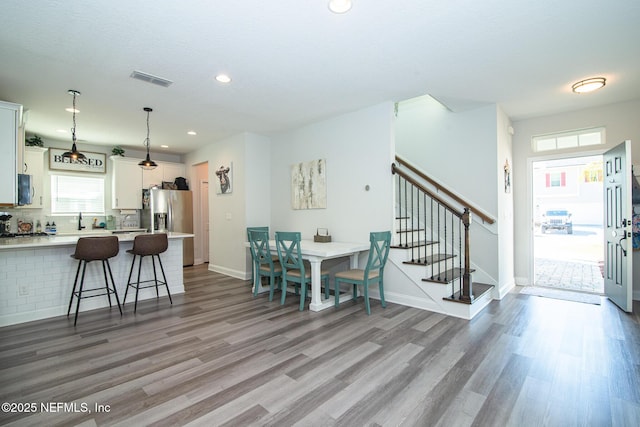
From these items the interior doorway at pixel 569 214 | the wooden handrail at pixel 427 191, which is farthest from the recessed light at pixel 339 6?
the interior doorway at pixel 569 214

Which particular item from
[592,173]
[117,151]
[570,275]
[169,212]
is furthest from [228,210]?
[592,173]

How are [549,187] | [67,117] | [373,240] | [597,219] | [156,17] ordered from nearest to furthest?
[156,17]
[373,240]
[67,117]
[597,219]
[549,187]

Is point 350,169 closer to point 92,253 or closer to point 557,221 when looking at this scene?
point 92,253

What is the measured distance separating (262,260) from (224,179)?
2316 millimetres

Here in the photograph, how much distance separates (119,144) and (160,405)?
6270 millimetres

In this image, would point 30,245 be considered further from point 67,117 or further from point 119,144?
point 119,144

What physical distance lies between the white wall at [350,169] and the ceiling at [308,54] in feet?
1.07

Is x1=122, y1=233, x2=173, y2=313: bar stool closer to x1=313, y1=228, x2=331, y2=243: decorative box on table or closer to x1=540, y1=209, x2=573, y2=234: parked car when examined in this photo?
x1=313, y1=228, x2=331, y2=243: decorative box on table

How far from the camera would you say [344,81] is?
3.42 meters

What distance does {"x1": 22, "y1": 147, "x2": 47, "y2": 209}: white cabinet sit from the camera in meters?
5.41

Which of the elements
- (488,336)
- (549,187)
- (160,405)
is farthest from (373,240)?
(549,187)

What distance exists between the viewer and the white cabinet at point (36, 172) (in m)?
5.41

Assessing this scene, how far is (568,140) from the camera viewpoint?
4680mm

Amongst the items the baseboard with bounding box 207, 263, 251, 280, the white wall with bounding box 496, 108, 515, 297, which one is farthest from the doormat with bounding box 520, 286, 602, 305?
the baseboard with bounding box 207, 263, 251, 280
